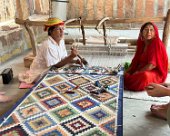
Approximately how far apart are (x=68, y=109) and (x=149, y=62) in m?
1.43

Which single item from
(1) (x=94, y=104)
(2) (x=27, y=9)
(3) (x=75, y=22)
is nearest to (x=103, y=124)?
(1) (x=94, y=104)

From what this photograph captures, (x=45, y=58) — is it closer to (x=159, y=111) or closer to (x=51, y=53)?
(x=51, y=53)

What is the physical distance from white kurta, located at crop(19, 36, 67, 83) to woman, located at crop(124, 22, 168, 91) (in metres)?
0.84

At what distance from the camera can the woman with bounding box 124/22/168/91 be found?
2.46 meters

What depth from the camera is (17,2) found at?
13.5ft

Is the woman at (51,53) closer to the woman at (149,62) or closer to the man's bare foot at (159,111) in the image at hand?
the woman at (149,62)

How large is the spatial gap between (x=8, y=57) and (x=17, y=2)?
1.06 metres

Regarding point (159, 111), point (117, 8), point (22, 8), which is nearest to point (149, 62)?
point (159, 111)

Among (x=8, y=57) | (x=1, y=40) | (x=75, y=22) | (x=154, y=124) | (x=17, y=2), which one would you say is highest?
(x=17, y=2)

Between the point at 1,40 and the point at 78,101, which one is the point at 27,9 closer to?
the point at 1,40

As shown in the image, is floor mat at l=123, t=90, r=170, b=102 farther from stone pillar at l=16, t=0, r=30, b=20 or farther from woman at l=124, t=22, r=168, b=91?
stone pillar at l=16, t=0, r=30, b=20

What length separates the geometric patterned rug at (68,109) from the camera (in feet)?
3.83

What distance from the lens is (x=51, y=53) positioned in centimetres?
239

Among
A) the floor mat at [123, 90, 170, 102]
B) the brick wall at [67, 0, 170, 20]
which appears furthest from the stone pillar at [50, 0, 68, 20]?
the floor mat at [123, 90, 170, 102]
